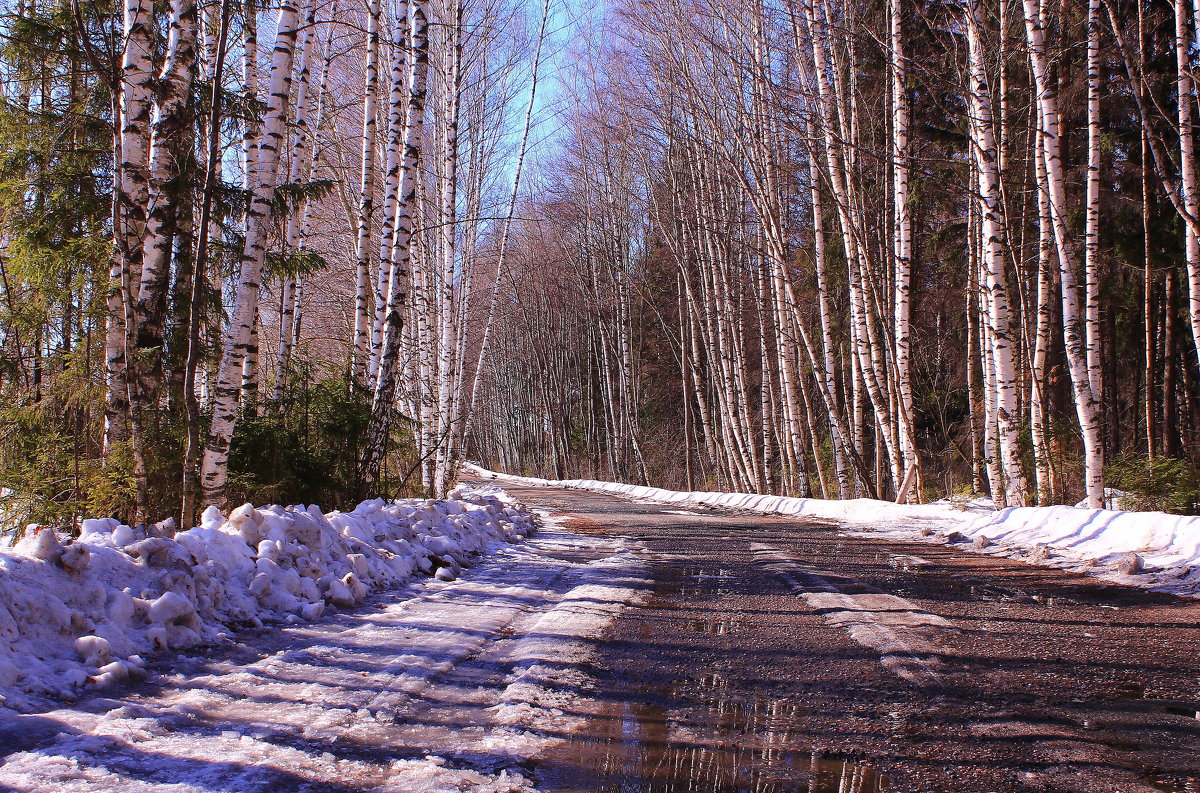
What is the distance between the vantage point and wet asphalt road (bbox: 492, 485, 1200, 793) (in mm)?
2305

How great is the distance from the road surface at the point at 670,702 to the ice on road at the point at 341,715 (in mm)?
11

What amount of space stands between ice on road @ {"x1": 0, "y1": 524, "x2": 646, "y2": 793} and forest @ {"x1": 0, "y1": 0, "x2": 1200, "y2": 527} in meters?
3.19

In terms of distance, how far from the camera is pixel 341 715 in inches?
109

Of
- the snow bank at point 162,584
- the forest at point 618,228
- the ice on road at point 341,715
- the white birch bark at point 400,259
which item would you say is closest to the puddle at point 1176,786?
the ice on road at point 341,715

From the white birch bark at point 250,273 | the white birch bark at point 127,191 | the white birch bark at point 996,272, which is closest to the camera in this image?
the white birch bark at point 250,273

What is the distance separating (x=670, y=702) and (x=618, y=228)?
26.0 m

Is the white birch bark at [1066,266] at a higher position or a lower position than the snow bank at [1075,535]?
higher

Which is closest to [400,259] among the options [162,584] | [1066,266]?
[162,584]

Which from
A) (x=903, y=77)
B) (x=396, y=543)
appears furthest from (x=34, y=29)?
(x=903, y=77)

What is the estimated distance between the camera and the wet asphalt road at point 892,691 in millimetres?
2305

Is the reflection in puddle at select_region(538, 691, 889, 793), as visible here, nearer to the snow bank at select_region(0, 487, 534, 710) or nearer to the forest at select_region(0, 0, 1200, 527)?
the snow bank at select_region(0, 487, 534, 710)

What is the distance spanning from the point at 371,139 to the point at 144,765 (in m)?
11.1

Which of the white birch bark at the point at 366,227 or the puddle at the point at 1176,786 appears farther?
the white birch bark at the point at 366,227

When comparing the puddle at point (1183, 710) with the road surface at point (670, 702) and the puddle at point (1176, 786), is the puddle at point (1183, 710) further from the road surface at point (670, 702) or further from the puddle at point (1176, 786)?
the puddle at point (1176, 786)
